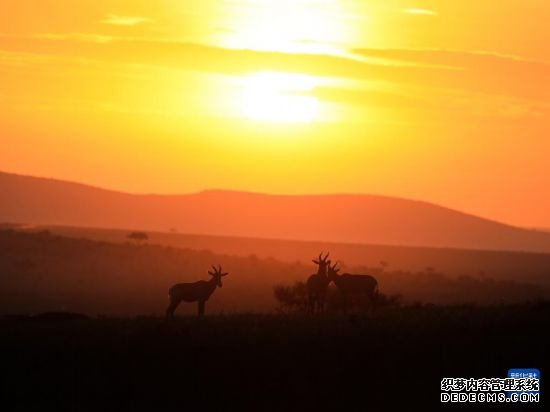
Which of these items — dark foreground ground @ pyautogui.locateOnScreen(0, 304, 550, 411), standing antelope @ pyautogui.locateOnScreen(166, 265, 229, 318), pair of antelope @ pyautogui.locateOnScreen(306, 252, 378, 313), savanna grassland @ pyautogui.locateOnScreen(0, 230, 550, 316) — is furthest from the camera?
savanna grassland @ pyautogui.locateOnScreen(0, 230, 550, 316)

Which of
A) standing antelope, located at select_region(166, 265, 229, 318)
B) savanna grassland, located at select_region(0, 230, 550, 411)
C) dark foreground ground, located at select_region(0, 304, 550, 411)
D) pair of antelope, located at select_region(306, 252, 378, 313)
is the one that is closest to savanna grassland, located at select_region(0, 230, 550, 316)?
pair of antelope, located at select_region(306, 252, 378, 313)

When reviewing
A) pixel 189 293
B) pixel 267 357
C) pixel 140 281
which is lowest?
pixel 267 357

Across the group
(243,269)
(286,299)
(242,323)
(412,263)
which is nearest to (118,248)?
(243,269)

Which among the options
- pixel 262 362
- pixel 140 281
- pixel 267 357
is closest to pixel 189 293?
pixel 267 357

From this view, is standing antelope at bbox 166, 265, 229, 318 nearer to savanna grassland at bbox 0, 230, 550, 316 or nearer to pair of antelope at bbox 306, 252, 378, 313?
pair of antelope at bbox 306, 252, 378, 313

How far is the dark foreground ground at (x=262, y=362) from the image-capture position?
26422 millimetres

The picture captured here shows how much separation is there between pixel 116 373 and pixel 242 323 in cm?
477

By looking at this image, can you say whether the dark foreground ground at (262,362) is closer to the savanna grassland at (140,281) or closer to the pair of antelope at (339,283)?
the pair of antelope at (339,283)

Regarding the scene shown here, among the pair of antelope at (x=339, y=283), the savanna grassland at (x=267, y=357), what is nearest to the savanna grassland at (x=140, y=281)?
the pair of antelope at (x=339, y=283)

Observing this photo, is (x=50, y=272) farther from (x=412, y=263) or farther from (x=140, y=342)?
(x=412, y=263)

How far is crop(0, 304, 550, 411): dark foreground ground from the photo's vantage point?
Answer: 26422 mm

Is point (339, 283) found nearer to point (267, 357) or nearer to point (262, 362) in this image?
point (267, 357)

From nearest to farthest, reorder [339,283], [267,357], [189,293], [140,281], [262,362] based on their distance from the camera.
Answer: [262,362]
[267,357]
[189,293]
[339,283]
[140,281]

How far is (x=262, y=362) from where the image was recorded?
27844 mm
